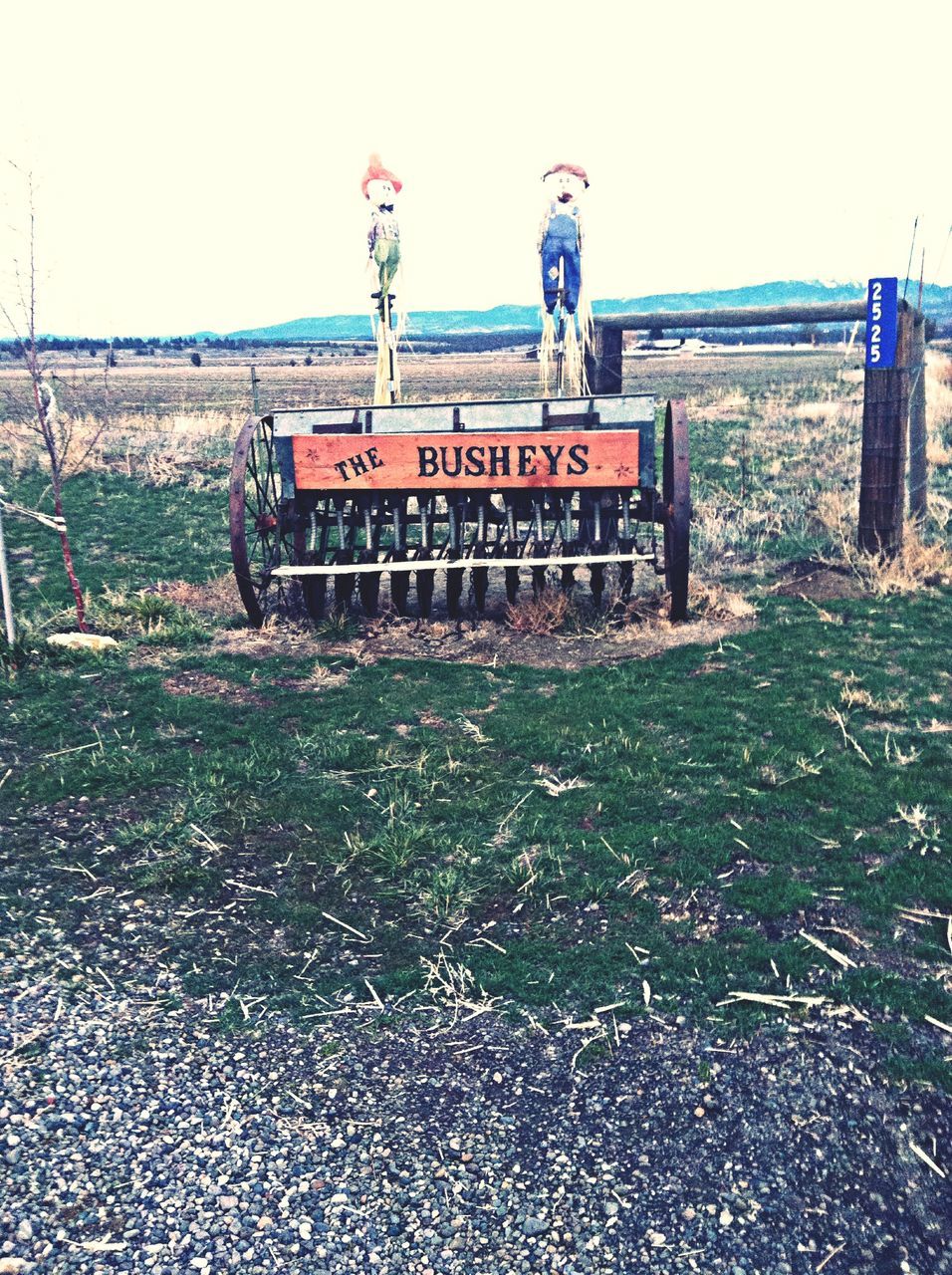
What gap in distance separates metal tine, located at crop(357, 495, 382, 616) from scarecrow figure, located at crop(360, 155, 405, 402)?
5.59 feet

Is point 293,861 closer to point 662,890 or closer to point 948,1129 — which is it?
point 662,890

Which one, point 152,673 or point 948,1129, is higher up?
point 152,673

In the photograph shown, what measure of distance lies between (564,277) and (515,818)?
6.83 meters

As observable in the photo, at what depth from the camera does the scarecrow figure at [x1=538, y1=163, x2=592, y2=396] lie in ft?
33.5

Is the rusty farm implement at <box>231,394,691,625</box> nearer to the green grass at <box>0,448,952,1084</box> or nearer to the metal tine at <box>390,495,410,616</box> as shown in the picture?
the metal tine at <box>390,495,410,616</box>

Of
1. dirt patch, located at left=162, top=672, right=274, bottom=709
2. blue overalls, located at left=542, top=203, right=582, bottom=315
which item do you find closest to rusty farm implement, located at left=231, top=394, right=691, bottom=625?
dirt patch, located at left=162, top=672, right=274, bottom=709

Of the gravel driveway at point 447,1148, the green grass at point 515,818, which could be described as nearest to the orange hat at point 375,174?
the green grass at point 515,818

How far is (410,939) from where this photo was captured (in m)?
4.37

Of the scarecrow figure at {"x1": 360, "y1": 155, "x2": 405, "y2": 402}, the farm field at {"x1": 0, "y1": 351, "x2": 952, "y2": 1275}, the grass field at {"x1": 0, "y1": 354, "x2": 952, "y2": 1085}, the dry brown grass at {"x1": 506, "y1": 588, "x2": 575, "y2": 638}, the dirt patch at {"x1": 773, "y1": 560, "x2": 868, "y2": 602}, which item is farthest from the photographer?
the scarecrow figure at {"x1": 360, "y1": 155, "x2": 405, "y2": 402}

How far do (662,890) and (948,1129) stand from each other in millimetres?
1582

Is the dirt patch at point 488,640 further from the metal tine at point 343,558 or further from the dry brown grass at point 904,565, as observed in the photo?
the dry brown grass at point 904,565

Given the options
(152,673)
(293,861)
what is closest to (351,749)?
(293,861)

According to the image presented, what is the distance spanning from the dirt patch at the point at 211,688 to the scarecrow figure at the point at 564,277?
5107mm

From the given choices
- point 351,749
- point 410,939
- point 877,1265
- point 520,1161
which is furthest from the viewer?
point 351,749
